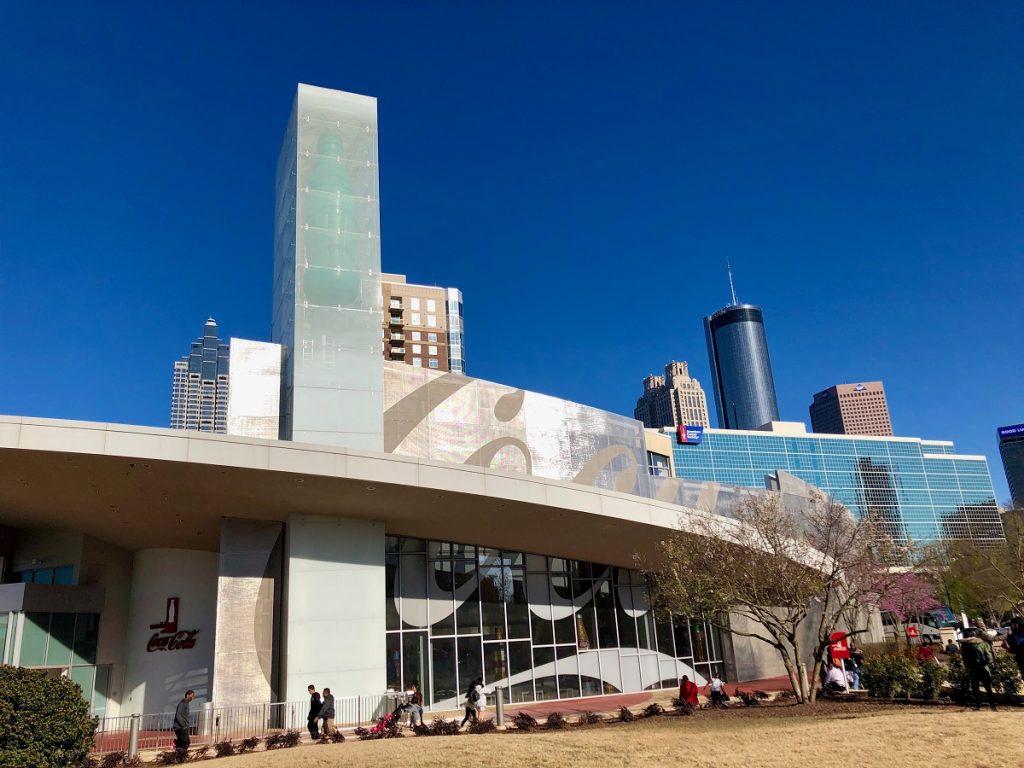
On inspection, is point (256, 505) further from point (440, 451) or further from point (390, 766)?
point (440, 451)

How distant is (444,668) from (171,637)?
10083 mm

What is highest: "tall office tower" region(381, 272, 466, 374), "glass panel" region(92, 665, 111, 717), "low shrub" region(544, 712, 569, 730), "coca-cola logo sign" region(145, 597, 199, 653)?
"tall office tower" region(381, 272, 466, 374)

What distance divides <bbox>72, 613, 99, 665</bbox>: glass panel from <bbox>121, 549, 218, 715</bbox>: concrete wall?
67.8 inches

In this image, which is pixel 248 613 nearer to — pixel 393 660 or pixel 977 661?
pixel 393 660

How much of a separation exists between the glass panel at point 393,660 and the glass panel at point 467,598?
2.37 metres

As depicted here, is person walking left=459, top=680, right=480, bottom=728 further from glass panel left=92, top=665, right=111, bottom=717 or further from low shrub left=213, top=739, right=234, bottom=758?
glass panel left=92, top=665, right=111, bottom=717

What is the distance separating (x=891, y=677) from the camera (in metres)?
19.9

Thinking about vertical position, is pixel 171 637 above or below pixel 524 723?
above

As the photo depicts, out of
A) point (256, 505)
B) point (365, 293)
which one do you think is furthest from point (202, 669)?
point (365, 293)

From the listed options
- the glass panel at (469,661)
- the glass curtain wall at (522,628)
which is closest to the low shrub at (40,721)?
the glass curtain wall at (522,628)

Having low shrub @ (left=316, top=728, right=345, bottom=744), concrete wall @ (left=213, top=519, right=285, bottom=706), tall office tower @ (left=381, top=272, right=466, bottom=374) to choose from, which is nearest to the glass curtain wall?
concrete wall @ (left=213, top=519, right=285, bottom=706)

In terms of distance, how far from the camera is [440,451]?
37.2 metres

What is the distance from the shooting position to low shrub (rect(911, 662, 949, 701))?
18703 millimetres

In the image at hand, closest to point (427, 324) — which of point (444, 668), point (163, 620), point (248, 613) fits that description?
point (163, 620)
